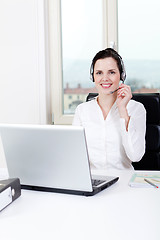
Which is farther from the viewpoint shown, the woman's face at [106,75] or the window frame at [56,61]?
the window frame at [56,61]

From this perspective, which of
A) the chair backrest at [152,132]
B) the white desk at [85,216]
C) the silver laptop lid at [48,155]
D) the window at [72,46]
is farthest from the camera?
the window at [72,46]

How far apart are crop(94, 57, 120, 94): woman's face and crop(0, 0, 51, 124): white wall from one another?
93 centimetres

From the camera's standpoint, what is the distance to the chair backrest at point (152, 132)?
1.88 m

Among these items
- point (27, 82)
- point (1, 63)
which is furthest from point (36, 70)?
point (1, 63)

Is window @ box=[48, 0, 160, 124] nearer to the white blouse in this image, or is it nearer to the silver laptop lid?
the white blouse

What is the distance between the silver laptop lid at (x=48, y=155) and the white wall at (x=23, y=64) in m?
1.50

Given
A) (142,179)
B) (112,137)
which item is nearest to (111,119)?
(112,137)

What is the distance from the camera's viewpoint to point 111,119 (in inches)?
73.1

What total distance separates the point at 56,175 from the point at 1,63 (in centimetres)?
184

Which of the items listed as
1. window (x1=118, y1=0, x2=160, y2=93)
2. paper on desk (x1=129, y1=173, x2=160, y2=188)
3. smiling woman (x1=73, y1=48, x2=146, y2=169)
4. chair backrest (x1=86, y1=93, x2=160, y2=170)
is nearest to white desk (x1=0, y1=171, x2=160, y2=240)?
paper on desk (x1=129, y1=173, x2=160, y2=188)

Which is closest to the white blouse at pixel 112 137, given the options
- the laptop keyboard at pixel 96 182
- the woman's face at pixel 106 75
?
the woman's face at pixel 106 75

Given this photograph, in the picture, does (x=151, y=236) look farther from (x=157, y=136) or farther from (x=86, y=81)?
(x=86, y=81)

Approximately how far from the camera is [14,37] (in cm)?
279

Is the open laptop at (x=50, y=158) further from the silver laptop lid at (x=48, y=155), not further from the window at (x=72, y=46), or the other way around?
the window at (x=72, y=46)
